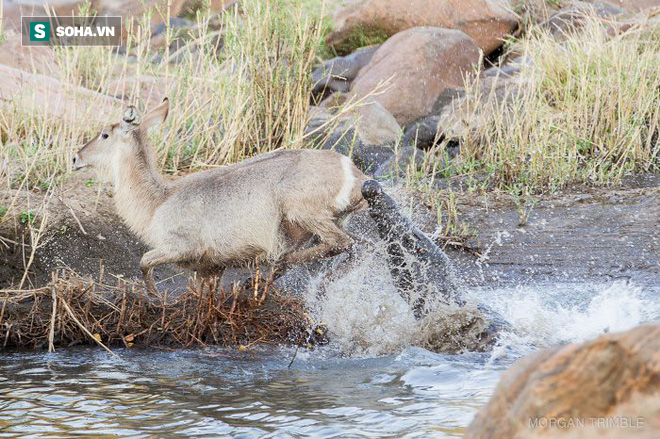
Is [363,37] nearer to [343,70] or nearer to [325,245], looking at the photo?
[343,70]

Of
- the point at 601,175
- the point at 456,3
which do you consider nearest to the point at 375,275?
the point at 601,175

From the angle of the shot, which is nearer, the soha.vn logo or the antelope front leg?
the antelope front leg

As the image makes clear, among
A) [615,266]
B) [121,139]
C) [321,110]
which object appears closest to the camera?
[121,139]

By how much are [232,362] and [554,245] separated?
3.30 m

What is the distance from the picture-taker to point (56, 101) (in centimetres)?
807

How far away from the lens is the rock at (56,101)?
315 inches

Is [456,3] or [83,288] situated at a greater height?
[456,3]

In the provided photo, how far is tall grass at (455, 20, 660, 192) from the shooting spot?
8547 mm

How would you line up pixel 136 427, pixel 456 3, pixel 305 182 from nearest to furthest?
pixel 136 427 < pixel 305 182 < pixel 456 3

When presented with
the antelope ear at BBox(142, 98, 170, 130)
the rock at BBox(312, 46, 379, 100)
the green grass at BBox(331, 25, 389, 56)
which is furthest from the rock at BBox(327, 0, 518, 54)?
the antelope ear at BBox(142, 98, 170, 130)

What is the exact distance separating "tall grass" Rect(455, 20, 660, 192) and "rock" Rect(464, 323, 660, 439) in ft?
20.8

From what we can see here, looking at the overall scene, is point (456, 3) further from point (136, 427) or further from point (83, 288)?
point (136, 427)

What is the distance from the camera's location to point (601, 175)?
8414 millimetres

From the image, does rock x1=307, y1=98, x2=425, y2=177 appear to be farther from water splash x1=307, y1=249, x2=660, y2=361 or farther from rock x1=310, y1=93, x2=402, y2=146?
water splash x1=307, y1=249, x2=660, y2=361
